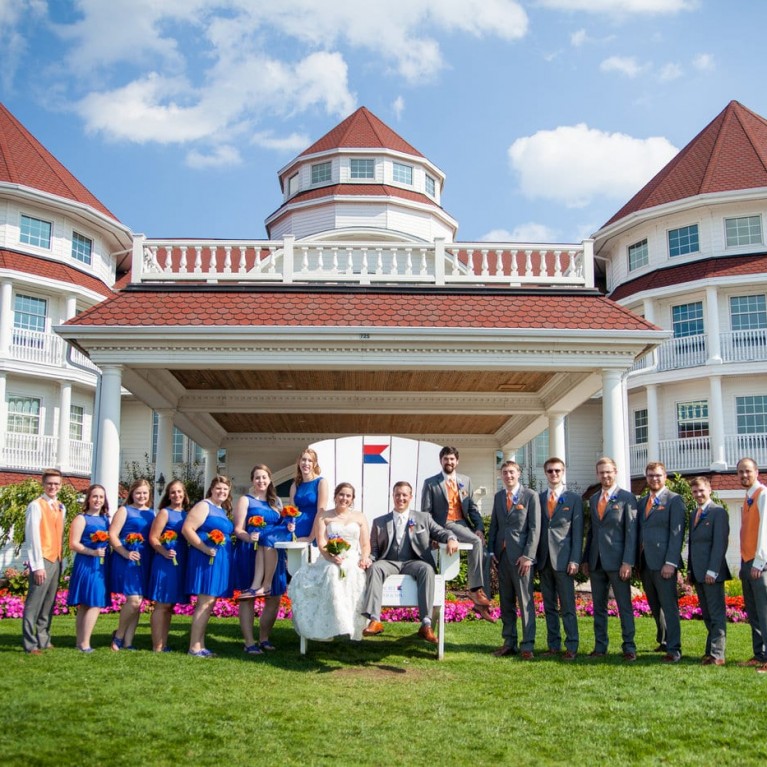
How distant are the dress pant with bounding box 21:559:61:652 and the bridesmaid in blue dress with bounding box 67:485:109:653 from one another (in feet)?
0.90

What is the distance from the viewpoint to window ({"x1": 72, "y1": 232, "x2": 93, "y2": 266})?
27.1 metres

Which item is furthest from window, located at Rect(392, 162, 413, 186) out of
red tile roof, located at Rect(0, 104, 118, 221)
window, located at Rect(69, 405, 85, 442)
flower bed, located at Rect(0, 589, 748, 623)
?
flower bed, located at Rect(0, 589, 748, 623)

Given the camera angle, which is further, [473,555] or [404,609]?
[404,609]

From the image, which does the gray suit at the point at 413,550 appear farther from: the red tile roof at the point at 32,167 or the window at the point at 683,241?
the red tile roof at the point at 32,167

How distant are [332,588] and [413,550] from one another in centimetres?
112

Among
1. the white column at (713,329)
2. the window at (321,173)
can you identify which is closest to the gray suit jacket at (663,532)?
the white column at (713,329)

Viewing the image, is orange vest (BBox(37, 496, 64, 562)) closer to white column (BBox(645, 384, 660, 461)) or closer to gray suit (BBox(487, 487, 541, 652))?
gray suit (BBox(487, 487, 541, 652))

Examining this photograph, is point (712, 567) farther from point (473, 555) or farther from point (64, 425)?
point (64, 425)

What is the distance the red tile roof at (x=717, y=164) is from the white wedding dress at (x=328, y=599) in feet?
71.4

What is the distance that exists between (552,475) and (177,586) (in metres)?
3.60

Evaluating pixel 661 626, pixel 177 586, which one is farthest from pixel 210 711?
pixel 661 626

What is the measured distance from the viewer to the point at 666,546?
7.75 m

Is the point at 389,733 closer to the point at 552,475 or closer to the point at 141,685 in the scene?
the point at 141,685

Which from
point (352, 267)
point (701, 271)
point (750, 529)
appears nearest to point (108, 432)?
point (352, 267)
